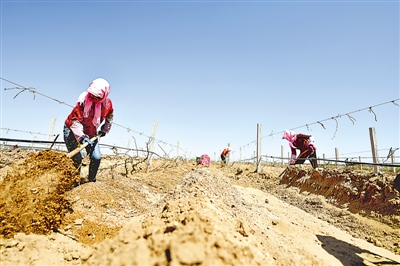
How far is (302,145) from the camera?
9.44 meters

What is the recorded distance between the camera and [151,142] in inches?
393

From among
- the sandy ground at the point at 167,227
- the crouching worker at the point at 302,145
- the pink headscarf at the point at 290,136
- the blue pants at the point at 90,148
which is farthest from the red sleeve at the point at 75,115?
the pink headscarf at the point at 290,136

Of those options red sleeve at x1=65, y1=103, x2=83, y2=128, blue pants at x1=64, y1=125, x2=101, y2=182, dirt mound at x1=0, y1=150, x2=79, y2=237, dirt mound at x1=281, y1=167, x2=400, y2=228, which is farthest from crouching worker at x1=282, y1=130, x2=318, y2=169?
dirt mound at x1=0, y1=150, x2=79, y2=237

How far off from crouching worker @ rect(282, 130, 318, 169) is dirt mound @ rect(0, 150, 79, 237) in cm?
829

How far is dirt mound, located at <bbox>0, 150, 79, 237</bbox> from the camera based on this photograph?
2.04 m

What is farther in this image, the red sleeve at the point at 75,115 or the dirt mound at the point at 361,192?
the dirt mound at the point at 361,192

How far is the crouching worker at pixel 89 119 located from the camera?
3.90 meters

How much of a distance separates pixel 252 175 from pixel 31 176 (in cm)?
917

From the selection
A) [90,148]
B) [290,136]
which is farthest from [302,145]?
[90,148]

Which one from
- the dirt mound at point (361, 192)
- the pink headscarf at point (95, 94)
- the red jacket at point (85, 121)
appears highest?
the pink headscarf at point (95, 94)

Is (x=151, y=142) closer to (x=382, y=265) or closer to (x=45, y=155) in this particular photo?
(x=45, y=155)

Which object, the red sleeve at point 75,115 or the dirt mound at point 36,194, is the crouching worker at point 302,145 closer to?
the red sleeve at point 75,115

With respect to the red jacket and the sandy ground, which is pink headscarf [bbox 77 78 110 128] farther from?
the sandy ground

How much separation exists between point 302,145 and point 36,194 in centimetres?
945
